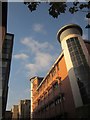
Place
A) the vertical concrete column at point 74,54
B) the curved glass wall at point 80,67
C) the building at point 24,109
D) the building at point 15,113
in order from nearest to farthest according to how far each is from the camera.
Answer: the curved glass wall at point 80,67, the vertical concrete column at point 74,54, the building at point 24,109, the building at point 15,113

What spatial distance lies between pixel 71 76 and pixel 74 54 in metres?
4.66

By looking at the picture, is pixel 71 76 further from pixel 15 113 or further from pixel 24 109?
pixel 15 113

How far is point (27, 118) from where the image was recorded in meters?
88.1

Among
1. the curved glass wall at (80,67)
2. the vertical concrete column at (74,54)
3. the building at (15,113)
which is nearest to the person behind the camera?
the curved glass wall at (80,67)

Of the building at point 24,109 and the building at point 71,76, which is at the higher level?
the building at point 24,109

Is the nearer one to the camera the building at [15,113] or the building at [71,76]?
the building at [71,76]

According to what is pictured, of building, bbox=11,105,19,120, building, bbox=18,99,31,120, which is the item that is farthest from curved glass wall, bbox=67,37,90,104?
building, bbox=11,105,19,120

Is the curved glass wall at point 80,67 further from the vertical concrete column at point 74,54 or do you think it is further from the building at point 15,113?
the building at point 15,113

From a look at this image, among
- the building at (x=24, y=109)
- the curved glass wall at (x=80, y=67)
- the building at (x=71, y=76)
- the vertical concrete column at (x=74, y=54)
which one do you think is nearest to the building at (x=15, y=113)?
the building at (x=24, y=109)

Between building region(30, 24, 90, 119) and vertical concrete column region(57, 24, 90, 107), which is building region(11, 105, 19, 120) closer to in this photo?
building region(30, 24, 90, 119)

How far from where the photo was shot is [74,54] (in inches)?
1480

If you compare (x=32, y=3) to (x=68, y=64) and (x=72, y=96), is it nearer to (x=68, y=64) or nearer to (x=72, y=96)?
(x=72, y=96)

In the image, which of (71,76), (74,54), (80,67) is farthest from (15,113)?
(80,67)

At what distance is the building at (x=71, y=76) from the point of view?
31.9m
